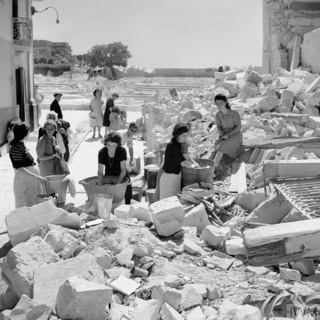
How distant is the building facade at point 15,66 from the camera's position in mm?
14039

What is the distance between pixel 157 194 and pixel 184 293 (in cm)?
324

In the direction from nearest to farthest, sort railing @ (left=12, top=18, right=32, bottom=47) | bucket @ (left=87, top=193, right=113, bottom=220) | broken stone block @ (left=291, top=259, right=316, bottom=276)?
broken stone block @ (left=291, top=259, right=316, bottom=276)
bucket @ (left=87, top=193, right=113, bottom=220)
railing @ (left=12, top=18, right=32, bottom=47)

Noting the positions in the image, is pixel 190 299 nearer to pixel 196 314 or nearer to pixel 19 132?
pixel 196 314

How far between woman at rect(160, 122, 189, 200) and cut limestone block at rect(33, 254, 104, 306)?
9.22ft

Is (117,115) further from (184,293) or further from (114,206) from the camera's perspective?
(184,293)

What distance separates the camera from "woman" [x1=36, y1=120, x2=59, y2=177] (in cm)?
639

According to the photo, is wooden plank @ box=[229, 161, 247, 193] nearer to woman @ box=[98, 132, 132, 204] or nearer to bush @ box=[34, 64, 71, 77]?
woman @ box=[98, 132, 132, 204]

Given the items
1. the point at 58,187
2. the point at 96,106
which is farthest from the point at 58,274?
the point at 96,106

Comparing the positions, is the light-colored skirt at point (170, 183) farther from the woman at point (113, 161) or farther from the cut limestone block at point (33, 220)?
the cut limestone block at point (33, 220)

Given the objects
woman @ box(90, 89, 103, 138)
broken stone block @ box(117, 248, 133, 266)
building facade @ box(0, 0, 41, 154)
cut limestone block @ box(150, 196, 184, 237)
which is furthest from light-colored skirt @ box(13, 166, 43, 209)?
woman @ box(90, 89, 103, 138)

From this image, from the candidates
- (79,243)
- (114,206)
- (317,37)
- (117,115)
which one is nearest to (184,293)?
(79,243)

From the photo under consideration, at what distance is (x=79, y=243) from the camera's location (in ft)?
13.9

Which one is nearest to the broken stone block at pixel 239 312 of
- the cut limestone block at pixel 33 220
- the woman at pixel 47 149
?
the cut limestone block at pixel 33 220

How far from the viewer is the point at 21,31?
51.6ft
